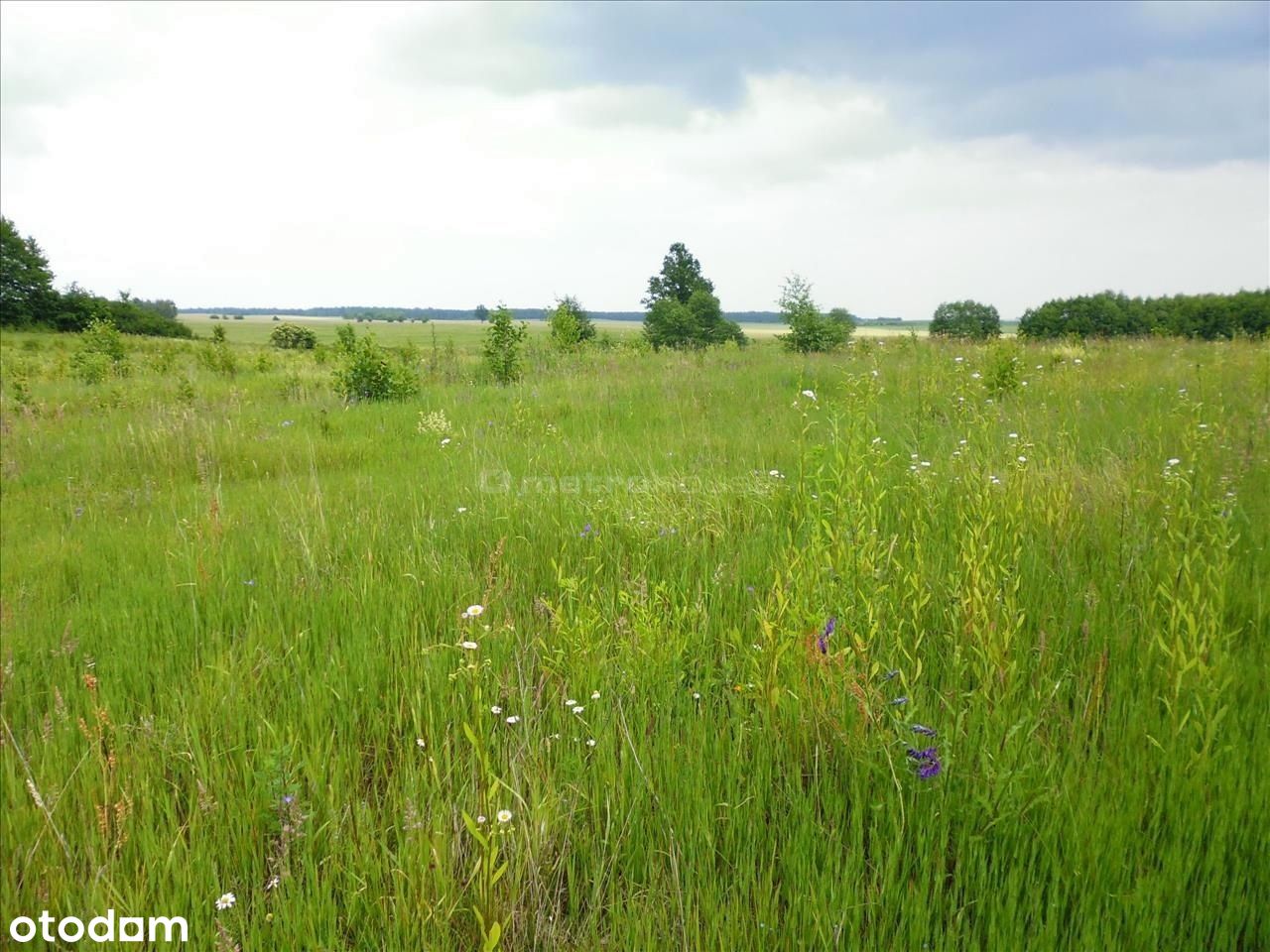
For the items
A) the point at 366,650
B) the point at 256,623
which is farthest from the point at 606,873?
the point at 256,623

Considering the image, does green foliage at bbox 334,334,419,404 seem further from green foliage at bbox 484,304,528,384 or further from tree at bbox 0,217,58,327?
tree at bbox 0,217,58,327

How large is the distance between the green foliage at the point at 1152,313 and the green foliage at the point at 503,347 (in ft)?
83.9

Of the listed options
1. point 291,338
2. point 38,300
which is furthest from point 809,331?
point 38,300

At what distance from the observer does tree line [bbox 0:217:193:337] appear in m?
53.2

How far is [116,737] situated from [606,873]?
5.02 feet

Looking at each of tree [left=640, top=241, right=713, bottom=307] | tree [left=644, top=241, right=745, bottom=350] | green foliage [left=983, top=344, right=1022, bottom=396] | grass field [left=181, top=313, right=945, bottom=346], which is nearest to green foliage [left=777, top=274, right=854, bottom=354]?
grass field [left=181, top=313, right=945, bottom=346]

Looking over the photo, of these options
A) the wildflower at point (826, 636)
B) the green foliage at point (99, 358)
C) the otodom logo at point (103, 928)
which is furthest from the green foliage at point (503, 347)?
the otodom logo at point (103, 928)

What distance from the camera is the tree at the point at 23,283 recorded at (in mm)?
53031

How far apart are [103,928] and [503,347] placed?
36.1 feet

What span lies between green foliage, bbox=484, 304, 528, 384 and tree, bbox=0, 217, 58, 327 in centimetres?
5950

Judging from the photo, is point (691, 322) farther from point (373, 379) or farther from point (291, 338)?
point (373, 379)

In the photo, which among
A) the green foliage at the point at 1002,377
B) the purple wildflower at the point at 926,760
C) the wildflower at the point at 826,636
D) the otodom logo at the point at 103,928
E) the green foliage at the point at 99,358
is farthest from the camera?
the green foliage at the point at 99,358

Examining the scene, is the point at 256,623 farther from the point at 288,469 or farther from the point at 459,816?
the point at 288,469

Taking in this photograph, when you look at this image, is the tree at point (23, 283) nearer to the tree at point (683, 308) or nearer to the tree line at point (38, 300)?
the tree line at point (38, 300)
